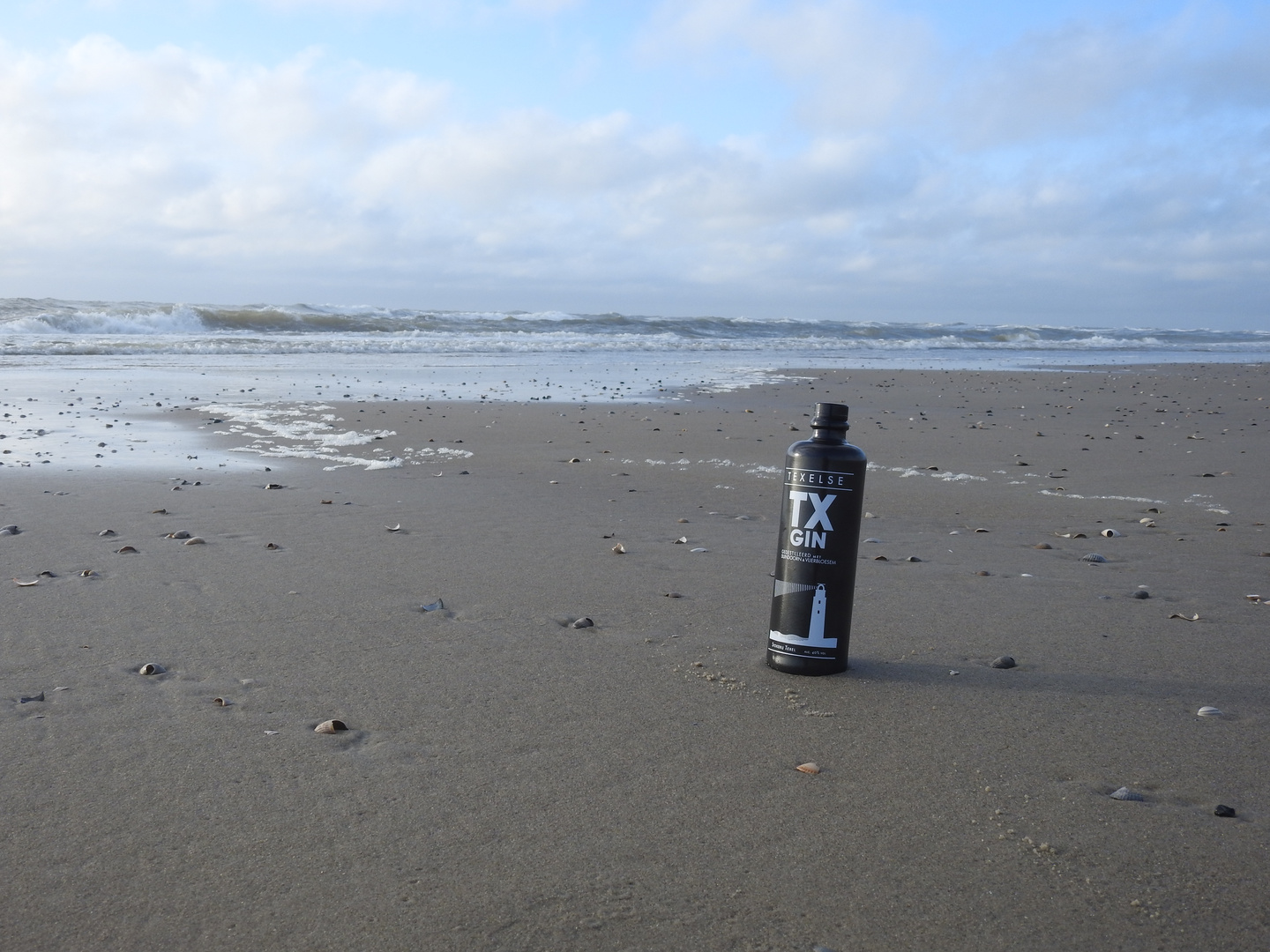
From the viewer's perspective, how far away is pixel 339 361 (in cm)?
2330

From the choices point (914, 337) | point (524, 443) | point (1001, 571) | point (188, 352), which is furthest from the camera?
point (914, 337)

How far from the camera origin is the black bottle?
3344mm

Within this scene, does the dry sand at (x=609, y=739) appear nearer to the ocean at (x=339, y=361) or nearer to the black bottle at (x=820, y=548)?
the black bottle at (x=820, y=548)

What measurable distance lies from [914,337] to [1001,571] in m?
45.4

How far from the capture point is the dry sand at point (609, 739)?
2004mm

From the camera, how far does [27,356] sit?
21875mm

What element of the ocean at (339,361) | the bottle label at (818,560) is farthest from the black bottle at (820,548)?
the ocean at (339,361)

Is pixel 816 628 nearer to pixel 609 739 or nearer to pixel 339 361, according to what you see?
pixel 609 739

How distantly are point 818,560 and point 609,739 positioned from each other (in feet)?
3.22

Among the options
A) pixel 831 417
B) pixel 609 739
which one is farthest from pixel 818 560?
pixel 609 739

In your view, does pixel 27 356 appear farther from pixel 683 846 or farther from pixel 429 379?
pixel 683 846

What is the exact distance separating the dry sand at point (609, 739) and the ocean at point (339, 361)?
12.6 ft

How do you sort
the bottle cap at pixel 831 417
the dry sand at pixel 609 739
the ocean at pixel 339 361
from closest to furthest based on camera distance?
the dry sand at pixel 609 739, the bottle cap at pixel 831 417, the ocean at pixel 339 361

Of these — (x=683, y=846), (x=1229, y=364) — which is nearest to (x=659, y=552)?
(x=683, y=846)
